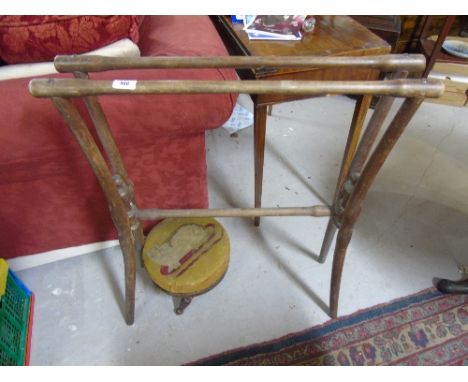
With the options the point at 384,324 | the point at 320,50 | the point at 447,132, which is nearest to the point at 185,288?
the point at 384,324

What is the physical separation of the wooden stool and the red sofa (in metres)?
0.11

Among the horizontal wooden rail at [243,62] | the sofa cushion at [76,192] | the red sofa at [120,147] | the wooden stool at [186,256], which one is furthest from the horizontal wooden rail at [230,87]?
the wooden stool at [186,256]

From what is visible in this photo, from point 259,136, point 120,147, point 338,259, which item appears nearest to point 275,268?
point 338,259

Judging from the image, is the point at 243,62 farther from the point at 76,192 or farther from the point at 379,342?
the point at 379,342

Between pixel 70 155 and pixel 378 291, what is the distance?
1.05 metres

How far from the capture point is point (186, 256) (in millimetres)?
965

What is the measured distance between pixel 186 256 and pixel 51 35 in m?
0.65

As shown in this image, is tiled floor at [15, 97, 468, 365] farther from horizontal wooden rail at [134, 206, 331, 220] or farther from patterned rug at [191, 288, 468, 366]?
horizontal wooden rail at [134, 206, 331, 220]

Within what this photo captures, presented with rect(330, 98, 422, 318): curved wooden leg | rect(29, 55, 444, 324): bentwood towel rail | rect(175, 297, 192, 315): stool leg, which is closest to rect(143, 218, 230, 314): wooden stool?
rect(175, 297, 192, 315): stool leg

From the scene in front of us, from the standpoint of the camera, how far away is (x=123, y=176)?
0.79 m

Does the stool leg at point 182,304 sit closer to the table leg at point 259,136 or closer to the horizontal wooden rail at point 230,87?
the table leg at point 259,136

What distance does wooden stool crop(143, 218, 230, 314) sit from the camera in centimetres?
93

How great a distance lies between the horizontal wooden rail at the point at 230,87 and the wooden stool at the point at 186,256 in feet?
1.90

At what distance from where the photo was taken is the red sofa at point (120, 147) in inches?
27.8
